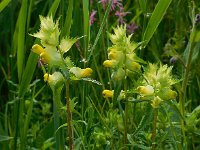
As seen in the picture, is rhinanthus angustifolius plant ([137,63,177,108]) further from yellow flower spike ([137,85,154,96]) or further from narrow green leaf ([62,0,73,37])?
narrow green leaf ([62,0,73,37])

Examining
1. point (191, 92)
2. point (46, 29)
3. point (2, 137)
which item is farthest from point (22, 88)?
point (191, 92)

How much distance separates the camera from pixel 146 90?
3.35 feet

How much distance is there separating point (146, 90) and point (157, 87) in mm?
30

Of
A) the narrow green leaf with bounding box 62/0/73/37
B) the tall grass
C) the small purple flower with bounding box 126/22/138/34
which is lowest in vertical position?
the tall grass

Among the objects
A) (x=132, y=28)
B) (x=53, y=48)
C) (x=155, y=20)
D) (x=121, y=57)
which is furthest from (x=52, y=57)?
(x=132, y=28)

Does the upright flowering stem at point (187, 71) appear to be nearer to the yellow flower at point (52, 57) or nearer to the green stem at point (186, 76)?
the green stem at point (186, 76)

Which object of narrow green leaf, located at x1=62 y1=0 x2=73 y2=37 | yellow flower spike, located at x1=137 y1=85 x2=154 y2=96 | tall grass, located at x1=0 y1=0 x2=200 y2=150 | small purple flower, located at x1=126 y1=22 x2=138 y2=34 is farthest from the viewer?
small purple flower, located at x1=126 y1=22 x2=138 y2=34

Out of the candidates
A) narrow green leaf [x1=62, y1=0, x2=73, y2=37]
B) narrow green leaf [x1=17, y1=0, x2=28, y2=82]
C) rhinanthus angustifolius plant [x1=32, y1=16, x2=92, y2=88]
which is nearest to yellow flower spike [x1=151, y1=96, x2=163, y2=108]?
rhinanthus angustifolius plant [x1=32, y1=16, x2=92, y2=88]

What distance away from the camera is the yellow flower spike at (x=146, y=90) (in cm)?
101

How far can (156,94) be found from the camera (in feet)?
3.40

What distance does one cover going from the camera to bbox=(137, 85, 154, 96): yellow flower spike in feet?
3.32

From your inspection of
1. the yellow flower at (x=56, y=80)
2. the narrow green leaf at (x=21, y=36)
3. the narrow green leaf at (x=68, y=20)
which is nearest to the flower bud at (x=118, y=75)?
the yellow flower at (x=56, y=80)

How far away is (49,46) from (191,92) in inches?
31.5

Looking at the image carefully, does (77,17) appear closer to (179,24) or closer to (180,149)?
(179,24)
